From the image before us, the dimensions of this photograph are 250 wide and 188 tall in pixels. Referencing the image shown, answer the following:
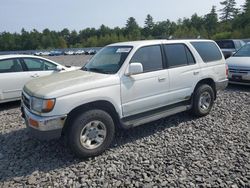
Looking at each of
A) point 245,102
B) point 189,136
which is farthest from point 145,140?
point 245,102

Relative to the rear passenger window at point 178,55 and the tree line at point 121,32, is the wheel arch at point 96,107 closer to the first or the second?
the rear passenger window at point 178,55

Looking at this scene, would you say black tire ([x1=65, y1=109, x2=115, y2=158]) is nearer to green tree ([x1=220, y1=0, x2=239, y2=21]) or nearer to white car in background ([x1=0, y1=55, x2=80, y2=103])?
white car in background ([x1=0, y1=55, x2=80, y2=103])

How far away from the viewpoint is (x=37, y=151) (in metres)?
4.22

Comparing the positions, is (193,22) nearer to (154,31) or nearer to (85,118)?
(154,31)

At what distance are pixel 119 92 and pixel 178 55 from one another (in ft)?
5.76

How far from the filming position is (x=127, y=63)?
424 cm

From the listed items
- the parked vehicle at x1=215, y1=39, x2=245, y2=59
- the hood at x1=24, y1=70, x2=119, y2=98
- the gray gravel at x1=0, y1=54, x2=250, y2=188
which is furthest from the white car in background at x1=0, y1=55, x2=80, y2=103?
the parked vehicle at x1=215, y1=39, x2=245, y2=59

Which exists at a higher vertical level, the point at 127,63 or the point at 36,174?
the point at 127,63

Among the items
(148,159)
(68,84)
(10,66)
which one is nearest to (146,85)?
(148,159)

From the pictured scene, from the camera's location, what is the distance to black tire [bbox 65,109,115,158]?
3.68m

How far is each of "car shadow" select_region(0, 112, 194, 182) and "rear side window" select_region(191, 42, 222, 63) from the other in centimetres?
165

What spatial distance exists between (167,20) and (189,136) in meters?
110

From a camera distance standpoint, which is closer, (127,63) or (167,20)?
(127,63)

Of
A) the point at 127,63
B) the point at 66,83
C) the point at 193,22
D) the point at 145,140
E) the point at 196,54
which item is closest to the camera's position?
the point at 66,83
